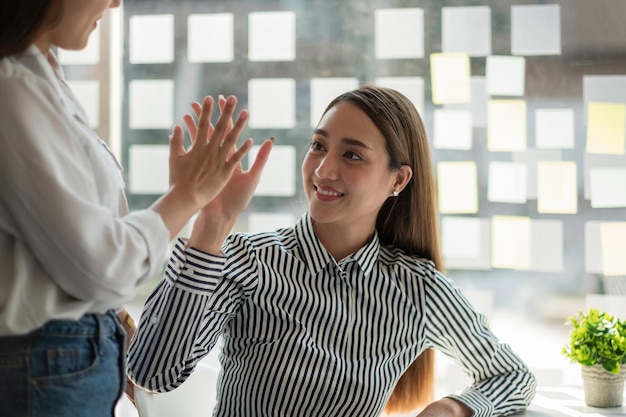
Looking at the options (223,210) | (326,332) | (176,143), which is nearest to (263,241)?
(326,332)

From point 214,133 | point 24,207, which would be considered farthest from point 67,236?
point 214,133

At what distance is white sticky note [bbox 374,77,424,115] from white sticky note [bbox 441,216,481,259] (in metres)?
0.35

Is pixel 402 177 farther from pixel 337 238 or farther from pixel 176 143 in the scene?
pixel 176 143

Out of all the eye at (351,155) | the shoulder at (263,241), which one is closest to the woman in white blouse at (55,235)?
the shoulder at (263,241)

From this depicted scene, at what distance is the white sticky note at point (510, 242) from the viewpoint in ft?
8.10

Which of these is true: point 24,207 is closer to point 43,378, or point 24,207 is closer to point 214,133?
point 43,378

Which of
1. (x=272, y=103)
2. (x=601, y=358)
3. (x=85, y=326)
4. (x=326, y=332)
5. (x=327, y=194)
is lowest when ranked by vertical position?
(x=601, y=358)

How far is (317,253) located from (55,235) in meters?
0.90

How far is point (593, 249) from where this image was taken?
2447 mm

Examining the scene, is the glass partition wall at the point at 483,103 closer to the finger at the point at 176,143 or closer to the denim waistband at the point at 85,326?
the finger at the point at 176,143

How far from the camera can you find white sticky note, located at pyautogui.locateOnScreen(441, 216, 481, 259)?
250 centimetres

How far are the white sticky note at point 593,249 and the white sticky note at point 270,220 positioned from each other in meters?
0.91

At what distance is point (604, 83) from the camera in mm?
2422

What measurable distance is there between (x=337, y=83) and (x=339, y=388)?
3.61 feet
